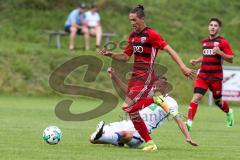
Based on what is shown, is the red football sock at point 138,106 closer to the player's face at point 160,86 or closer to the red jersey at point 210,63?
the player's face at point 160,86

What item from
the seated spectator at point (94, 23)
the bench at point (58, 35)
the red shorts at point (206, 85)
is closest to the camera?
the red shorts at point (206, 85)

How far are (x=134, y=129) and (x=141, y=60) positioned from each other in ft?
3.98

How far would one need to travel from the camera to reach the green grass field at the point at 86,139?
1137 centimetres

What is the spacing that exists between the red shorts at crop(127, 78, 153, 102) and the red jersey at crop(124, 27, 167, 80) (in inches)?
4.7

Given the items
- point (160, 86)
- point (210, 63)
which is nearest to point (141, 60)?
point (160, 86)

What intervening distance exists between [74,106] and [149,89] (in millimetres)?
10976

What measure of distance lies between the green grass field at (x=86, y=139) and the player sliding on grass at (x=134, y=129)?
6.8 inches

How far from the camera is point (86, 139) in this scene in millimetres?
14008

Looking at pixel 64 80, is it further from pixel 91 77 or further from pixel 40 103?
pixel 40 103

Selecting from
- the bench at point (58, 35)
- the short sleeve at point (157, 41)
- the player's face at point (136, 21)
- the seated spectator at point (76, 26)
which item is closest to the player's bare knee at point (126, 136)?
the short sleeve at point (157, 41)

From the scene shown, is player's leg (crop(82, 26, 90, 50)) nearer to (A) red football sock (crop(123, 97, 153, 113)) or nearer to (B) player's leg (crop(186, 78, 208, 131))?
(B) player's leg (crop(186, 78, 208, 131))

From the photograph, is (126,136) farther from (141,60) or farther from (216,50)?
(216,50)

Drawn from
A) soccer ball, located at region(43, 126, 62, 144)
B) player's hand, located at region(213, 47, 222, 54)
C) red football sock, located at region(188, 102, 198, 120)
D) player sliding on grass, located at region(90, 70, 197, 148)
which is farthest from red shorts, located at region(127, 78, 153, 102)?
player's hand, located at region(213, 47, 222, 54)

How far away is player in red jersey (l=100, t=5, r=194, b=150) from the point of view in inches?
482
